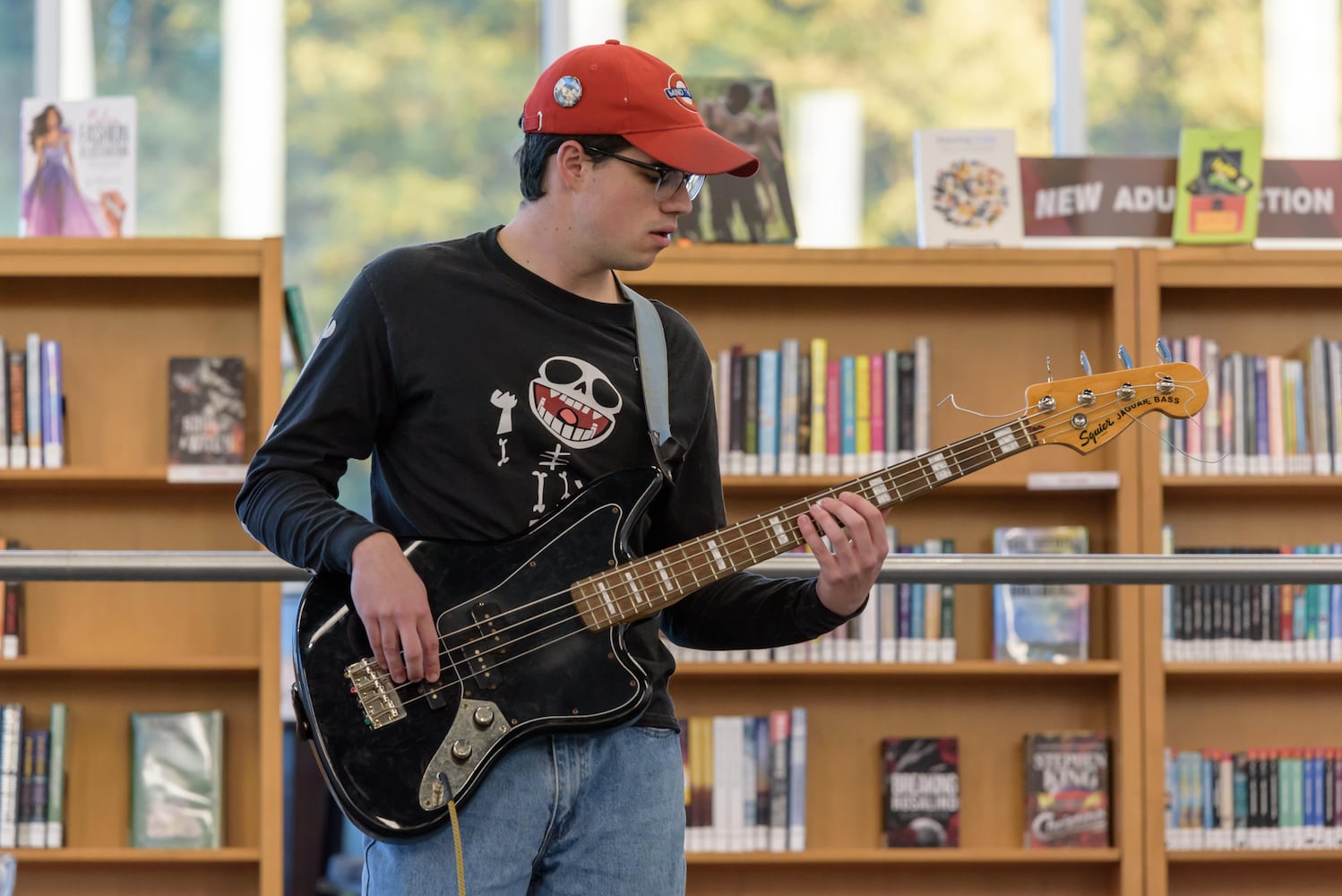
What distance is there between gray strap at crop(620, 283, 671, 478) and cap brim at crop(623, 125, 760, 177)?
0.51 ft

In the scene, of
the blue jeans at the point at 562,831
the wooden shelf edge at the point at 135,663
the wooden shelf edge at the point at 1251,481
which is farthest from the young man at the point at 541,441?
the wooden shelf edge at the point at 1251,481

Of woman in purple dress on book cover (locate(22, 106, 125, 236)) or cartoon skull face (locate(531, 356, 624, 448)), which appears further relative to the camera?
woman in purple dress on book cover (locate(22, 106, 125, 236))

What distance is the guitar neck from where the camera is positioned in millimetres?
1367

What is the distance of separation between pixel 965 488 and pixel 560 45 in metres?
1.96

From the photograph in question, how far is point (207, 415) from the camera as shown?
11.1ft

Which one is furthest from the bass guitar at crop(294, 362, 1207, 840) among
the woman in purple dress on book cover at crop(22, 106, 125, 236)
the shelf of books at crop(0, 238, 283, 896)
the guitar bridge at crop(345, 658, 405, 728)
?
the woman in purple dress on book cover at crop(22, 106, 125, 236)

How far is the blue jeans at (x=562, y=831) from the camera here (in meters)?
1.28

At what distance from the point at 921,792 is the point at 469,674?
237cm

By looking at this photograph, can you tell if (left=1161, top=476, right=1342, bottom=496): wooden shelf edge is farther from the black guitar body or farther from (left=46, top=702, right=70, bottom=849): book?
(left=46, top=702, right=70, bottom=849): book

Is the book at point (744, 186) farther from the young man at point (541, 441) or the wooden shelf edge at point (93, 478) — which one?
the young man at point (541, 441)

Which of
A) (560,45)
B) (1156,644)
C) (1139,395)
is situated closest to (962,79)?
(560,45)

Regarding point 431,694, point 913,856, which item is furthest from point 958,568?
point 913,856

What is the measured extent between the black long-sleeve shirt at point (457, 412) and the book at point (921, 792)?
2.15m

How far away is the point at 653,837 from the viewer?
134 cm
